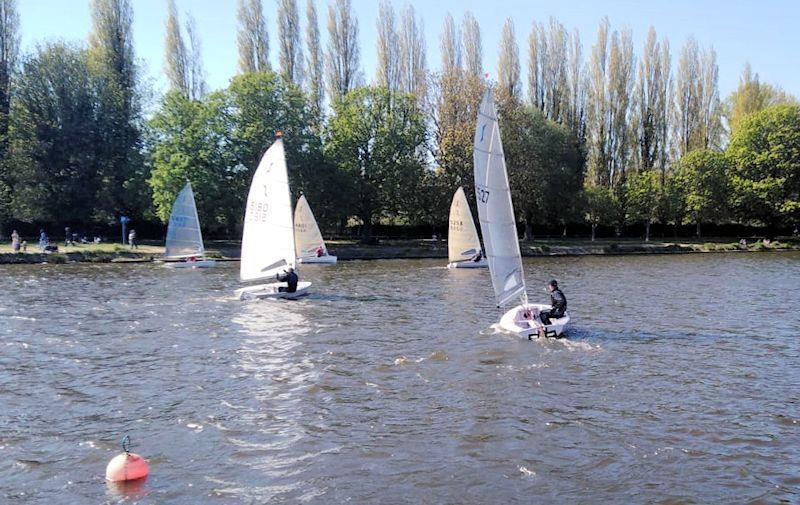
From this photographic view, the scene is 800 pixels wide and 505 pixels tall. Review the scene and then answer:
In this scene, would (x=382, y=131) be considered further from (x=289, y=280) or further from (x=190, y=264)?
(x=289, y=280)

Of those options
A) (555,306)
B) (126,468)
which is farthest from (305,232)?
(126,468)

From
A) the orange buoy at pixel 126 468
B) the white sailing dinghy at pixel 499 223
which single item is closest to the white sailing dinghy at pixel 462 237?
the white sailing dinghy at pixel 499 223

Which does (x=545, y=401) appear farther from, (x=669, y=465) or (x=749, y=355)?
(x=749, y=355)

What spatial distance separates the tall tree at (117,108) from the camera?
217 ft

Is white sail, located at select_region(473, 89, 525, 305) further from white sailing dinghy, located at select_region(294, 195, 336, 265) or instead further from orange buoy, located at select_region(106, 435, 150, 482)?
white sailing dinghy, located at select_region(294, 195, 336, 265)

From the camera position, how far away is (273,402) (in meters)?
15.7

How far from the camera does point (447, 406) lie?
15.3 metres

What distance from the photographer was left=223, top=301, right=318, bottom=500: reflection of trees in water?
1181 centimetres

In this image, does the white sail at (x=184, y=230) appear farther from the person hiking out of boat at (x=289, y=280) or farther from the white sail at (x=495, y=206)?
the white sail at (x=495, y=206)

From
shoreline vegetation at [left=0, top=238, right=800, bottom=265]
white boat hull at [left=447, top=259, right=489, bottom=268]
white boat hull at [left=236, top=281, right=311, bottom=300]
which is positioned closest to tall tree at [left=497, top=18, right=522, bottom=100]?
shoreline vegetation at [left=0, top=238, right=800, bottom=265]

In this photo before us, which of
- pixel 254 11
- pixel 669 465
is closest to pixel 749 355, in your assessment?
pixel 669 465

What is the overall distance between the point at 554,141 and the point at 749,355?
58.0 m

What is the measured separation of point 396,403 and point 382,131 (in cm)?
5370

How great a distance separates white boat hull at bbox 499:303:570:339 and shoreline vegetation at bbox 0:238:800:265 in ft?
125
